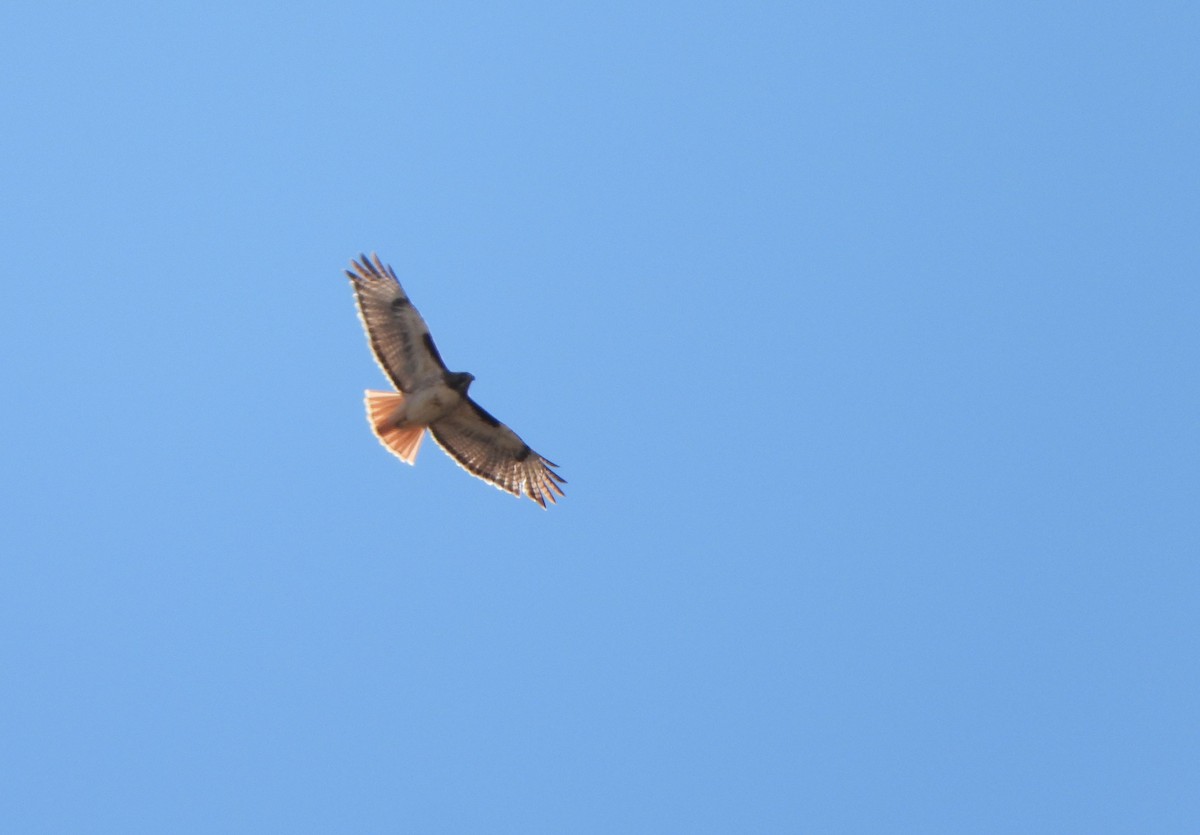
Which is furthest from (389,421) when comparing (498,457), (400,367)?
(498,457)

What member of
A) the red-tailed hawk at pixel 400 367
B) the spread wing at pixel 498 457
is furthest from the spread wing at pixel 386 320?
the spread wing at pixel 498 457

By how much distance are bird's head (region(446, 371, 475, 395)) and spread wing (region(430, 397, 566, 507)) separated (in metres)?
0.68

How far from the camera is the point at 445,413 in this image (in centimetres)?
2016

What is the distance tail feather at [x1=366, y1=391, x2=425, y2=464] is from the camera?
19781mm

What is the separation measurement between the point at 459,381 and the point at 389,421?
0.90 metres

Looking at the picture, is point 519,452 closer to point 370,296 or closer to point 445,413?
point 445,413

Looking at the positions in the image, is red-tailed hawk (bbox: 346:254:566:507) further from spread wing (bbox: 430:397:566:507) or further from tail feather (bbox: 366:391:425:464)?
spread wing (bbox: 430:397:566:507)

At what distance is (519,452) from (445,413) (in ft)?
3.87

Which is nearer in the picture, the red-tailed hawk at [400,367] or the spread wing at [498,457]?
the red-tailed hawk at [400,367]

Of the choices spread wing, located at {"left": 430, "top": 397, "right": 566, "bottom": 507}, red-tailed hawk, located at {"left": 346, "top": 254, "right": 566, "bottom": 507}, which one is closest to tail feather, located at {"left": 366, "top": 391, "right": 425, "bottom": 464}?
red-tailed hawk, located at {"left": 346, "top": 254, "right": 566, "bottom": 507}

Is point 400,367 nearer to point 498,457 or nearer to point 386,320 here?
point 386,320

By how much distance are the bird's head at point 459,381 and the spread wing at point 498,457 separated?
0.68 metres

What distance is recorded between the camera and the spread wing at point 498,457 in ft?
67.6

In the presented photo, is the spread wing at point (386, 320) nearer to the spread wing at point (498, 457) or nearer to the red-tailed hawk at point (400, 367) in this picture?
the red-tailed hawk at point (400, 367)
